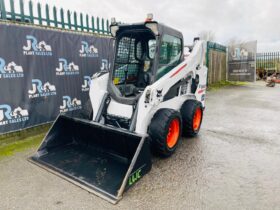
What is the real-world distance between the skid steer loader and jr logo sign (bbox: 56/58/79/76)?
1322mm

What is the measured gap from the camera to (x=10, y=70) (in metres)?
3.91

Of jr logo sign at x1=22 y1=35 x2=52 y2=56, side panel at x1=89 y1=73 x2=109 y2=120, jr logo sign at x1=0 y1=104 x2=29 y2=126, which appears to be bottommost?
jr logo sign at x1=0 y1=104 x2=29 y2=126

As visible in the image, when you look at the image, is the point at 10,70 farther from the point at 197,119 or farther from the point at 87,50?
the point at 197,119

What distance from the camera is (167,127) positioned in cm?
310

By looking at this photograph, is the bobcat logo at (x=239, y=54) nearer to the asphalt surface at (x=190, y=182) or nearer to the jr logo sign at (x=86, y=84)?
the asphalt surface at (x=190, y=182)

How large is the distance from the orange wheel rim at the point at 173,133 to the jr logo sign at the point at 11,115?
2852mm

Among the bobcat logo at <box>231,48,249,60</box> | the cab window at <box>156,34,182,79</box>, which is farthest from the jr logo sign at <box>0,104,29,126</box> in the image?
the bobcat logo at <box>231,48,249,60</box>

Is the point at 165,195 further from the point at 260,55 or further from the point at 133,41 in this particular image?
the point at 260,55

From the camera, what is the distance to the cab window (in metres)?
3.47

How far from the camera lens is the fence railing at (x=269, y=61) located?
1778 cm

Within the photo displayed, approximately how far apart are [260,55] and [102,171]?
19.7m

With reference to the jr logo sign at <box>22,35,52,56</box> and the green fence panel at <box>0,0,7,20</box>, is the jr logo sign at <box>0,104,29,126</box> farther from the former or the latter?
the green fence panel at <box>0,0,7,20</box>

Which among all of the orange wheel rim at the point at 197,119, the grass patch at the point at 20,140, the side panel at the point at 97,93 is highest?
the side panel at the point at 97,93

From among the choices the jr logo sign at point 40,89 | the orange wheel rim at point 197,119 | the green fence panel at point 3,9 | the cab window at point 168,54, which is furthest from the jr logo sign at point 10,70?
the orange wheel rim at point 197,119
